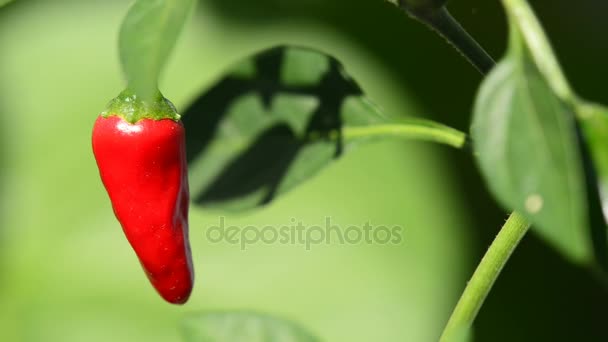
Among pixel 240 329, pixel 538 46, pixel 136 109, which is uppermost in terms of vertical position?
pixel 538 46

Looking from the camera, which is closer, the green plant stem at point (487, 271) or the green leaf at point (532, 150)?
the green leaf at point (532, 150)

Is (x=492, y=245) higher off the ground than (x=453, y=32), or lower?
lower

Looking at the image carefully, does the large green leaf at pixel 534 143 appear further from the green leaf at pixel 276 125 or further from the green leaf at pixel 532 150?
the green leaf at pixel 276 125

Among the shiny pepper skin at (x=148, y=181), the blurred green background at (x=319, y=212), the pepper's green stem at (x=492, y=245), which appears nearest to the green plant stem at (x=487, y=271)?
the pepper's green stem at (x=492, y=245)

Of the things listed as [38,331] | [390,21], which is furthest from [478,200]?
[38,331]

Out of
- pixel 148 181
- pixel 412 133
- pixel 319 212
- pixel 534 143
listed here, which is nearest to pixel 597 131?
pixel 534 143

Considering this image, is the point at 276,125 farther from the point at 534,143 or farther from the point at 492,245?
the point at 534,143
